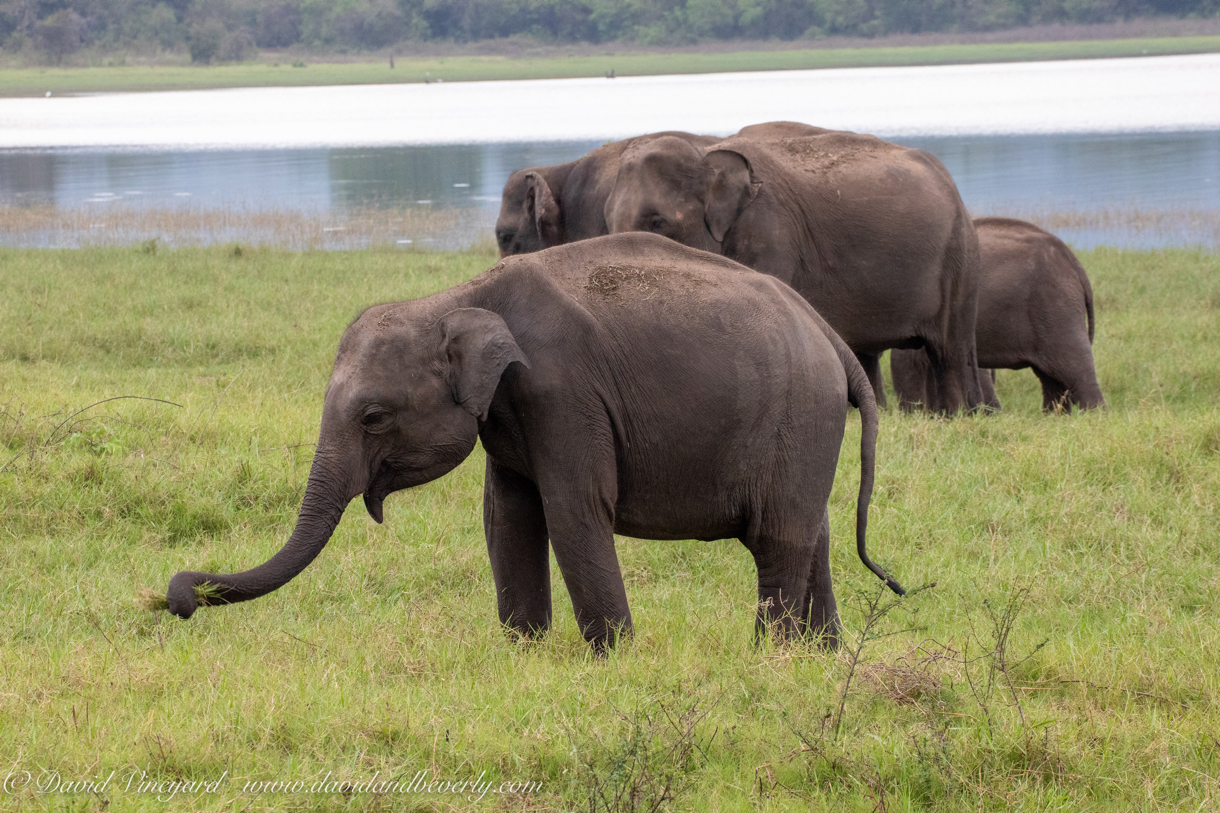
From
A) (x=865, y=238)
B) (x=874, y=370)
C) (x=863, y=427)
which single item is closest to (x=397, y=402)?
(x=863, y=427)

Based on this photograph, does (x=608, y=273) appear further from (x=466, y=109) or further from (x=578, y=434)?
(x=466, y=109)

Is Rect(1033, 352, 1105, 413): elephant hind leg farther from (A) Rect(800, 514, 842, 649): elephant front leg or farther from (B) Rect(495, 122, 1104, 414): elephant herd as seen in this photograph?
(A) Rect(800, 514, 842, 649): elephant front leg

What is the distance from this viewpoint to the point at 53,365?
10148 mm

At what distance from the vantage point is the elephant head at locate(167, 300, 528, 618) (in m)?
4.14

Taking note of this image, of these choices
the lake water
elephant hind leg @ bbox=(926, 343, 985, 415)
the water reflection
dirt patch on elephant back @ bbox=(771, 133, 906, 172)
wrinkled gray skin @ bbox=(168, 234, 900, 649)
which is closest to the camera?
wrinkled gray skin @ bbox=(168, 234, 900, 649)

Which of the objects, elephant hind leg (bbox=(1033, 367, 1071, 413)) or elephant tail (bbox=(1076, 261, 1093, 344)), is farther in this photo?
elephant tail (bbox=(1076, 261, 1093, 344))

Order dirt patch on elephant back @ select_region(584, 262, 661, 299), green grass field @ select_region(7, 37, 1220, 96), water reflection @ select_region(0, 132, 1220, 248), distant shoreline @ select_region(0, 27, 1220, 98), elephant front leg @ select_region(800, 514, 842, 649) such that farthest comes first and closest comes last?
distant shoreline @ select_region(0, 27, 1220, 98)
green grass field @ select_region(7, 37, 1220, 96)
water reflection @ select_region(0, 132, 1220, 248)
elephant front leg @ select_region(800, 514, 842, 649)
dirt patch on elephant back @ select_region(584, 262, 661, 299)

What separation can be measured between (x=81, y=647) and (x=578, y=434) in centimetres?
192

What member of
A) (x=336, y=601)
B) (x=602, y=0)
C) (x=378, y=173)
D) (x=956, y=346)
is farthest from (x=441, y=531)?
(x=602, y=0)

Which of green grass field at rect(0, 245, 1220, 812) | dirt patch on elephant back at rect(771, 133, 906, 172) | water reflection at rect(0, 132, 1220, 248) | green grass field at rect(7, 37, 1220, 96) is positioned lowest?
water reflection at rect(0, 132, 1220, 248)

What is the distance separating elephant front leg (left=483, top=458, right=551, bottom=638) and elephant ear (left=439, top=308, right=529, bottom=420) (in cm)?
57

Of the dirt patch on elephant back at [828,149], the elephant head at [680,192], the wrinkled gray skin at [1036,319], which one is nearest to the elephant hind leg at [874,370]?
the wrinkled gray skin at [1036,319]

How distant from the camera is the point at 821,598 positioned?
16.4 ft

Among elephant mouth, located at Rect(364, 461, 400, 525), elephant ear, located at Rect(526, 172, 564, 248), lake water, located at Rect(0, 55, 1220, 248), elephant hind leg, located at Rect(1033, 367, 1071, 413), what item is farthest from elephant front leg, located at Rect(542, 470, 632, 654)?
lake water, located at Rect(0, 55, 1220, 248)
